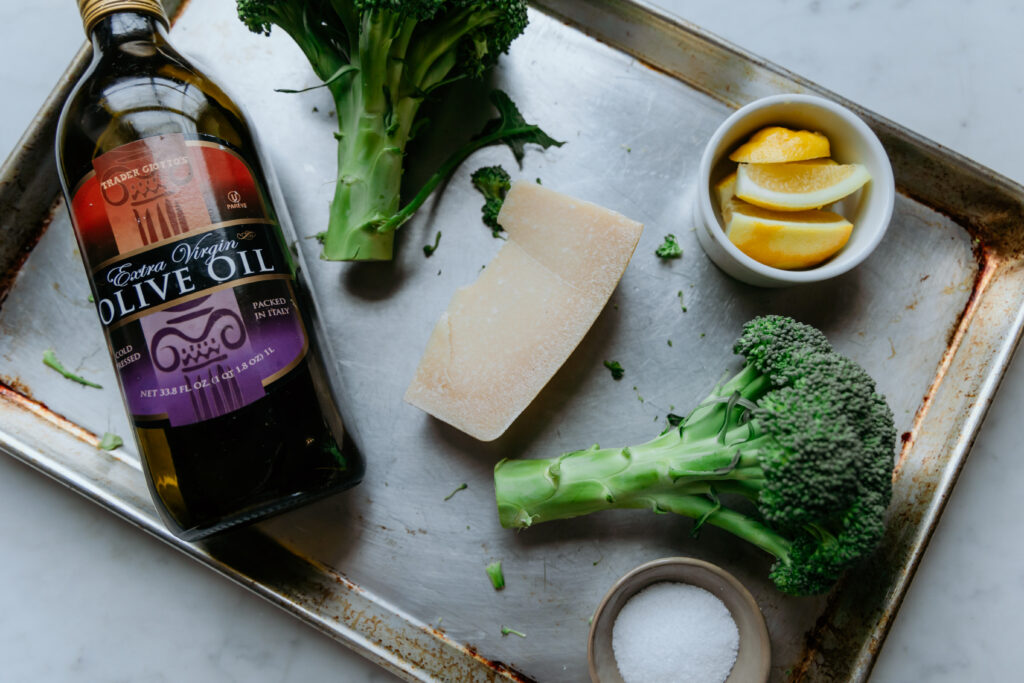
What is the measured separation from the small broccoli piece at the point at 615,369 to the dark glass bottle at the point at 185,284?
59 cm

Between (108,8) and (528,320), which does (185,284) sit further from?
(528,320)

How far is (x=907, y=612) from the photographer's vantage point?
1484 millimetres

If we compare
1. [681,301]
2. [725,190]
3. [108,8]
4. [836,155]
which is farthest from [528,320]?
[108,8]

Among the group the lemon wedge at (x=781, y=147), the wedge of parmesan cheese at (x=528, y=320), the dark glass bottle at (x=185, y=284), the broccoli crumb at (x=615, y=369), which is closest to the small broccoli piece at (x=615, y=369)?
the broccoli crumb at (x=615, y=369)

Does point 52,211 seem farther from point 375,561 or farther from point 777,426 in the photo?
point 777,426

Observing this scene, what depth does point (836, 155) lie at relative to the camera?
4.55 feet

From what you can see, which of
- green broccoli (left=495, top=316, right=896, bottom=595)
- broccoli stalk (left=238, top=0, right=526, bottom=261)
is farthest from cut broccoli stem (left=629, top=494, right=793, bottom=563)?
broccoli stalk (left=238, top=0, right=526, bottom=261)

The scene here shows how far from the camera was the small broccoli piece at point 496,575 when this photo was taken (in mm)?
1395

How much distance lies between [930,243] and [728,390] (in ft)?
1.97

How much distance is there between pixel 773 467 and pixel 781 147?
602 mm

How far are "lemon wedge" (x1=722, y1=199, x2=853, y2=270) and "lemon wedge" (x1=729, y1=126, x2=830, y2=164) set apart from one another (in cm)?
9

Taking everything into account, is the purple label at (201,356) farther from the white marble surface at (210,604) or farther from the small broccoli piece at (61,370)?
the white marble surface at (210,604)

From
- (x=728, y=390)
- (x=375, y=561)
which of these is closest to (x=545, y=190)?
(x=728, y=390)

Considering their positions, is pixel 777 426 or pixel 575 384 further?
pixel 575 384
